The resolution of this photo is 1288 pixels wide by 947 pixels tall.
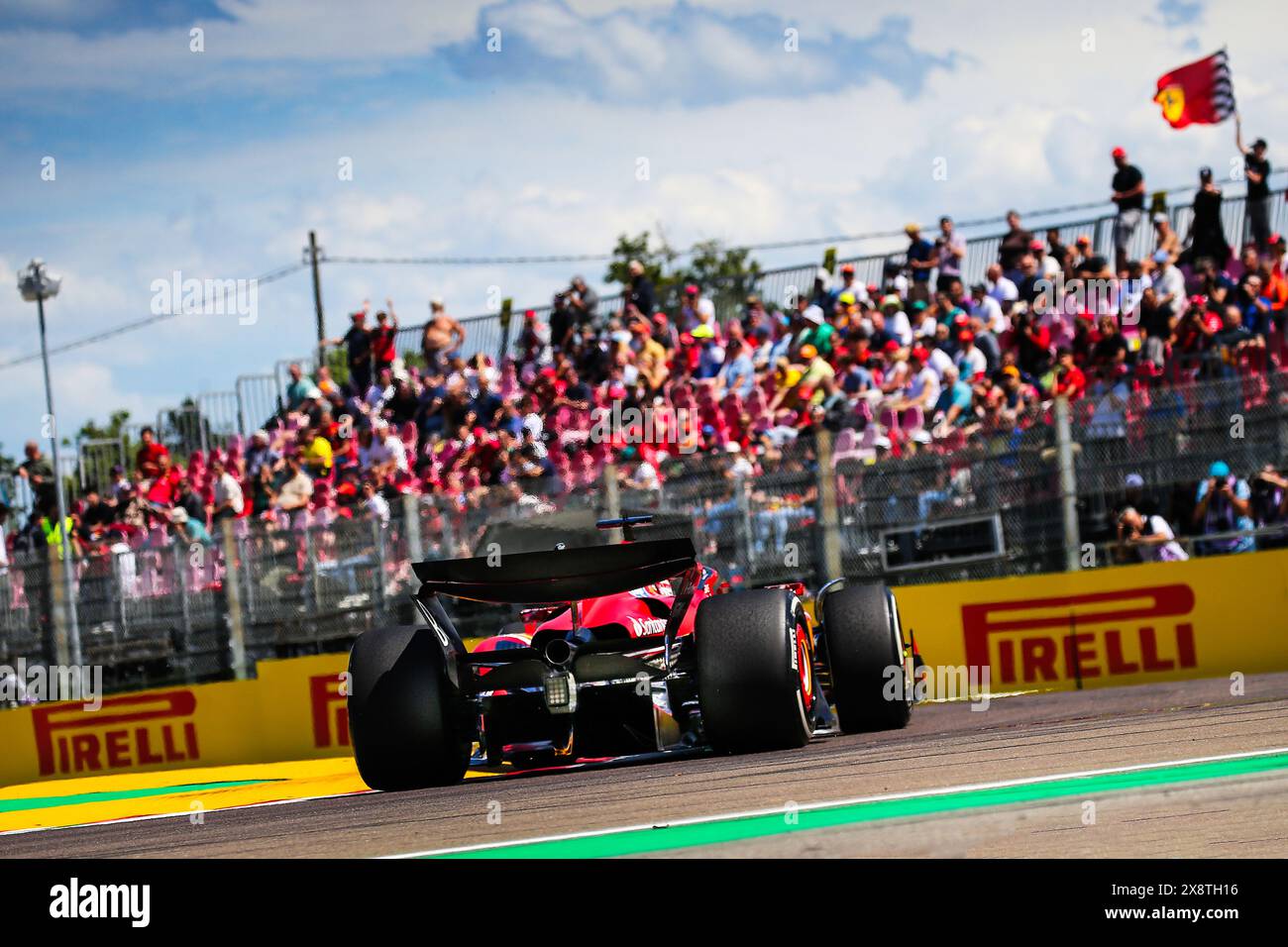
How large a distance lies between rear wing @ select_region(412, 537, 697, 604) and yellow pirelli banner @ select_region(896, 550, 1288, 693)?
568 centimetres

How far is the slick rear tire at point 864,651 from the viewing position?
797 cm

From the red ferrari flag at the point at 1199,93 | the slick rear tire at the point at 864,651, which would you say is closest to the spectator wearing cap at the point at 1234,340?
the red ferrari flag at the point at 1199,93

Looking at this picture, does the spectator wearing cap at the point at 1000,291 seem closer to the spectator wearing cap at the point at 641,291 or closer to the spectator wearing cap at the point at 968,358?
the spectator wearing cap at the point at 968,358

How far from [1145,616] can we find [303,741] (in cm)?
665

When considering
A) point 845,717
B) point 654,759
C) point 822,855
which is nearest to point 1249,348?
point 845,717

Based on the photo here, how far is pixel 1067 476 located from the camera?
1268 centimetres

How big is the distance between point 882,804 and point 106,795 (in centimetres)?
879

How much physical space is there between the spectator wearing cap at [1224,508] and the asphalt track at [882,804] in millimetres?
3393

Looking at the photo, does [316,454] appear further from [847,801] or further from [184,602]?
[847,801]

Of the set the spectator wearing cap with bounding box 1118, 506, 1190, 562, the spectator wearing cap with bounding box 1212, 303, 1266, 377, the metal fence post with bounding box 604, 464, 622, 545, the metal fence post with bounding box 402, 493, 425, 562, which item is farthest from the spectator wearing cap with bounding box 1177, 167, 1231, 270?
the metal fence post with bounding box 402, 493, 425, 562

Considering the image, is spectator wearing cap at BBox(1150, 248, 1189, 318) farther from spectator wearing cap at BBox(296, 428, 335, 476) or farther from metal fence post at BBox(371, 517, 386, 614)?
spectator wearing cap at BBox(296, 428, 335, 476)
